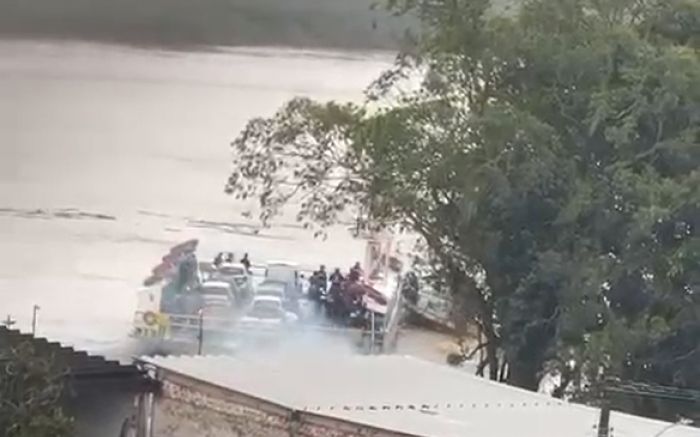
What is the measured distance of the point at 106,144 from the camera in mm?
16719

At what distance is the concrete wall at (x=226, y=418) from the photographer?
16.8ft

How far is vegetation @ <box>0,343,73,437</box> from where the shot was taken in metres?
5.20

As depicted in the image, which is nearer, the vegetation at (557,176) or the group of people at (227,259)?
the vegetation at (557,176)

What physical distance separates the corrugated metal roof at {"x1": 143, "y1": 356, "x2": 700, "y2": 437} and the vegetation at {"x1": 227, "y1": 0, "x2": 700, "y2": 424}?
1.28 meters

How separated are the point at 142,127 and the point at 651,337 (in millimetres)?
11065

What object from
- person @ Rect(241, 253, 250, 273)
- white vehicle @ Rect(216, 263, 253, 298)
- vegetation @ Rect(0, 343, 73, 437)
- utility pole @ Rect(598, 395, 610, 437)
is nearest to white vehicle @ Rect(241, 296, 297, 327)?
white vehicle @ Rect(216, 263, 253, 298)

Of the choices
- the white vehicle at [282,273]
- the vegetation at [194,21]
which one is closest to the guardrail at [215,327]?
the white vehicle at [282,273]

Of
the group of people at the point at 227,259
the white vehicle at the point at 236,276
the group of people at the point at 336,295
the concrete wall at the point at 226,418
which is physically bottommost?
the group of people at the point at 227,259

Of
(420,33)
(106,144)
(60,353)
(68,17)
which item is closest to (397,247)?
(420,33)

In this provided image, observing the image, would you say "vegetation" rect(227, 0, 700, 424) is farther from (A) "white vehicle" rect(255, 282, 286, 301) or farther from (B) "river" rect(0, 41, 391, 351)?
(B) "river" rect(0, 41, 391, 351)

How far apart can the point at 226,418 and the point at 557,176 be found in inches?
102

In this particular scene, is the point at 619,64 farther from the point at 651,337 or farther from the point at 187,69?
the point at 187,69

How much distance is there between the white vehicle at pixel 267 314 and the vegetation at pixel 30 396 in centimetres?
408

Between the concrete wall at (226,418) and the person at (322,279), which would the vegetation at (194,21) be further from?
the concrete wall at (226,418)
